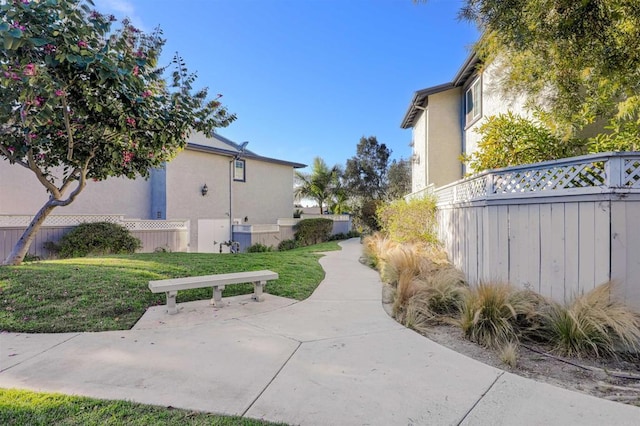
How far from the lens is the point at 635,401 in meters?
2.73

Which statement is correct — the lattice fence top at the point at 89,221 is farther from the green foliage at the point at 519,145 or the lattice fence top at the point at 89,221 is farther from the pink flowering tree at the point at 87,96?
the green foliage at the point at 519,145

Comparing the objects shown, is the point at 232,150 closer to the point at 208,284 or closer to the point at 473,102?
the point at 473,102

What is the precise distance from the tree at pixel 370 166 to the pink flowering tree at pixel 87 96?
69.1 feet

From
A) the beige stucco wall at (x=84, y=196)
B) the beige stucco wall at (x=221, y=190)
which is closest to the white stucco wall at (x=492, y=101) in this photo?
the beige stucco wall at (x=221, y=190)

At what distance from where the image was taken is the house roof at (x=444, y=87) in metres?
11.1

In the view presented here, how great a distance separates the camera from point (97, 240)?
1150 cm

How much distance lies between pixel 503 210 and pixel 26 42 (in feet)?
24.6

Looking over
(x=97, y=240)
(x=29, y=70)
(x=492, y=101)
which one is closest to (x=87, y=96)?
(x=29, y=70)

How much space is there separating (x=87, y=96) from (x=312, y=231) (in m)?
16.0

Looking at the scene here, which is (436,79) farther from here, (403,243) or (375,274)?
(375,274)

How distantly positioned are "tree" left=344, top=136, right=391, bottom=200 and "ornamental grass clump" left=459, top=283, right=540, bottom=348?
2360 centimetres

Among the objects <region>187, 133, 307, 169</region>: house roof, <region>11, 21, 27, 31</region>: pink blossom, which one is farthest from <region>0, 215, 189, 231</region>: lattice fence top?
<region>11, 21, 27, 31</region>: pink blossom

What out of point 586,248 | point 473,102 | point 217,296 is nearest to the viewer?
point 586,248

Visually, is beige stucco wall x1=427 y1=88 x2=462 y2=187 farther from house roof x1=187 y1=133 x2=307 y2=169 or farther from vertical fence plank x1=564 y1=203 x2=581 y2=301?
house roof x1=187 y1=133 x2=307 y2=169
